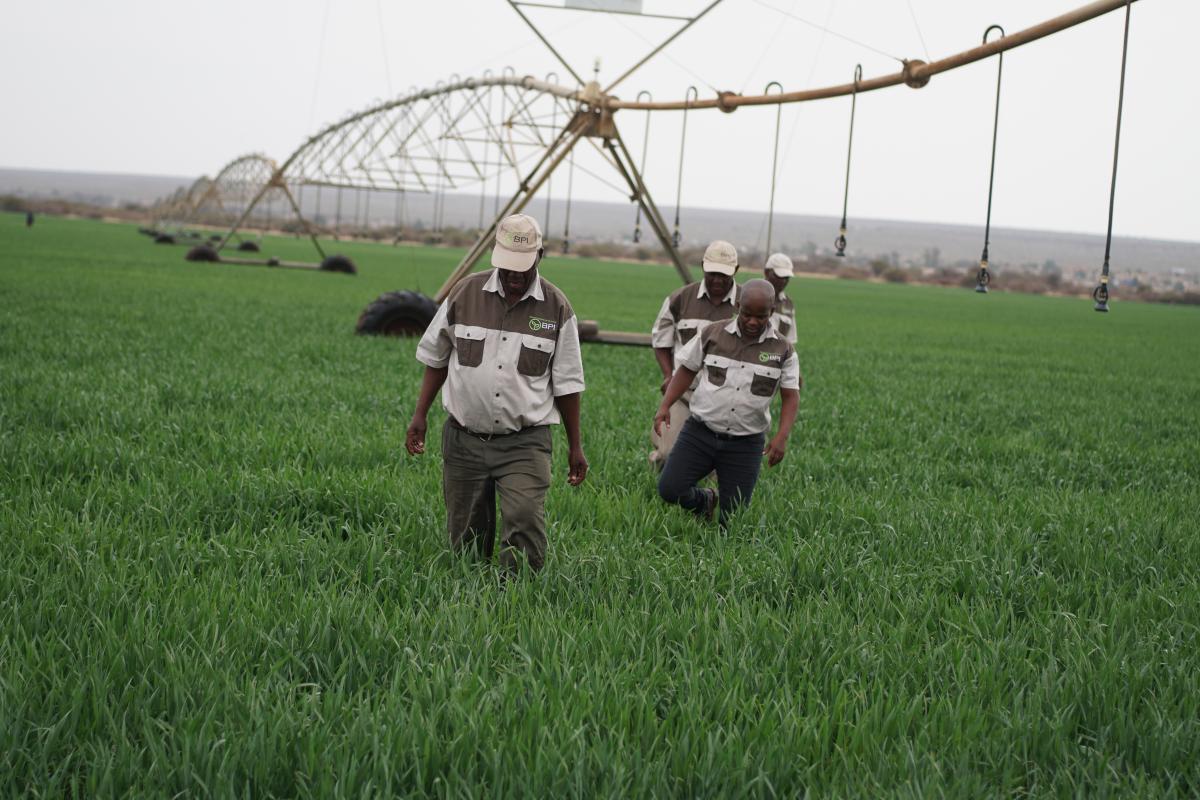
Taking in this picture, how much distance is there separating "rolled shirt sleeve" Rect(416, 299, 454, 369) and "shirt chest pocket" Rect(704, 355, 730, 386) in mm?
1806

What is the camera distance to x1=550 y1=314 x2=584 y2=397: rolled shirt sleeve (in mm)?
4980

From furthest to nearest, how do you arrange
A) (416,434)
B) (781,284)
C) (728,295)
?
1. (781,284)
2. (728,295)
3. (416,434)

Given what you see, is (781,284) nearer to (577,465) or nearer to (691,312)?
(691,312)

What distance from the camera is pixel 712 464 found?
21.2 ft

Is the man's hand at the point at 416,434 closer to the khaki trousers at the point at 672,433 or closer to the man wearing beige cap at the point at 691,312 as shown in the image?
the man wearing beige cap at the point at 691,312

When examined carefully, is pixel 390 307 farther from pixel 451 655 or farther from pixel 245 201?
pixel 245 201

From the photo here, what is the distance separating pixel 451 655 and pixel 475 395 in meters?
1.34

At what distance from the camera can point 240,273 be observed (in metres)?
33.1

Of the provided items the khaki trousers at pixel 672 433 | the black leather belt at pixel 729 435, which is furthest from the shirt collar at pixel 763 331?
the khaki trousers at pixel 672 433

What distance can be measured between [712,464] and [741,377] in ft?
1.80

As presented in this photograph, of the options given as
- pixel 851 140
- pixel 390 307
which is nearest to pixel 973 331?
pixel 390 307

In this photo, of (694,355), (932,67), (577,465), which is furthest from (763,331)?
(932,67)

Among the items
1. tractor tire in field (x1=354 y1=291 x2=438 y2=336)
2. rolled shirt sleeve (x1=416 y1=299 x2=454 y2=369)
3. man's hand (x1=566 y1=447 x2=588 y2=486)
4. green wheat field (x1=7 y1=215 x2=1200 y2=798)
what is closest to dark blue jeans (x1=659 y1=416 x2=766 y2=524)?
green wheat field (x1=7 y1=215 x2=1200 y2=798)

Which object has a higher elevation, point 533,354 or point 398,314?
point 533,354
